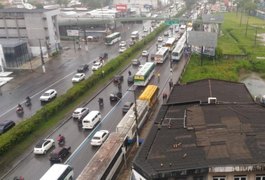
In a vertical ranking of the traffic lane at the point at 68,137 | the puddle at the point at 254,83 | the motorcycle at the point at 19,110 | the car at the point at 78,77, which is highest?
the car at the point at 78,77

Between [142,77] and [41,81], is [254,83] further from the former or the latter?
[41,81]

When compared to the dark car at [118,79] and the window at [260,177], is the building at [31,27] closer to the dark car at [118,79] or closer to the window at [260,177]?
the dark car at [118,79]

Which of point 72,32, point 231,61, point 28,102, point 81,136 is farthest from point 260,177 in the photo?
point 72,32

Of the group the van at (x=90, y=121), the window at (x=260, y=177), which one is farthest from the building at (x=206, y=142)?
the van at (x=90, y=121)

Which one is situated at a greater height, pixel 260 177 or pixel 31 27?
pixel 31 27

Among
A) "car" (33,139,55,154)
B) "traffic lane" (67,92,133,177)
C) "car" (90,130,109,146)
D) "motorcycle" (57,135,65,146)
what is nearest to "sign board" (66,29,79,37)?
"traffic lane" (67,92,133,177)

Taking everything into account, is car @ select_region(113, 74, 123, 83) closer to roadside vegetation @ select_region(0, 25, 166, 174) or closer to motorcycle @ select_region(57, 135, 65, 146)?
roadside vegetation @ select_region(0, 25, 166, 174)

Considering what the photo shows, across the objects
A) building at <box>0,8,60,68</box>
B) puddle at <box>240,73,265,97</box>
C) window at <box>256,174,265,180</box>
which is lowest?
puddle at <box>240,73,265,97</box>
